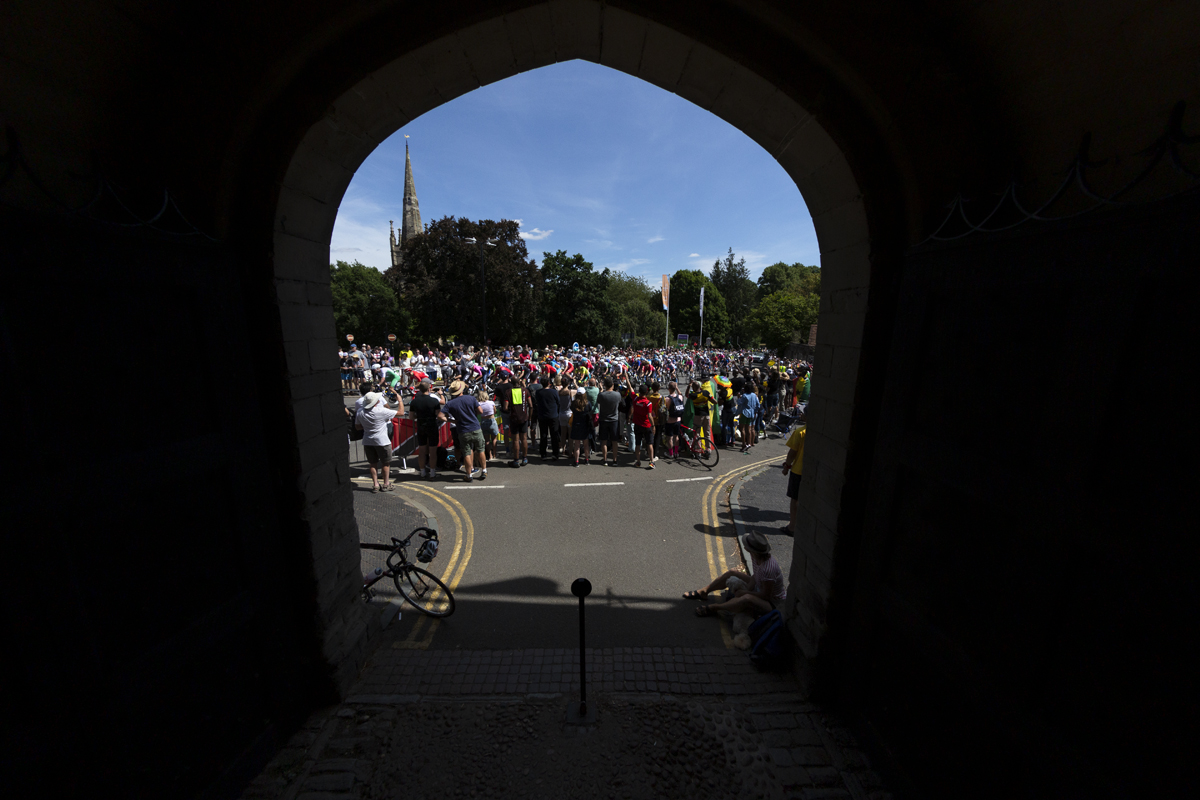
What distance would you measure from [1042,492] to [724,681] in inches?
119

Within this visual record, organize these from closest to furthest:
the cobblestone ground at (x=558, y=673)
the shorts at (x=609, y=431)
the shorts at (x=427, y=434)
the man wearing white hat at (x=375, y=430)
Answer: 1. the cobblestone ground at (x=558, y=673)
2. the man wearing white hat at (x=375, y=430)
3. the shorts at (x=427, y=434)
4. the shorts at (x=609, y=431)

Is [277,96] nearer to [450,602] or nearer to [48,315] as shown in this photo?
[48,315]

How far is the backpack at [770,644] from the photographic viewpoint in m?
4.19

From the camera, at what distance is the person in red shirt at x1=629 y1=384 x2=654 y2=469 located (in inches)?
405

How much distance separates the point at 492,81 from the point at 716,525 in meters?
6.53

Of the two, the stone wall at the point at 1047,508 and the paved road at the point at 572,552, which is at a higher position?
the stone wall at the point at 1047,508

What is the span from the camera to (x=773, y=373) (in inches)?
606

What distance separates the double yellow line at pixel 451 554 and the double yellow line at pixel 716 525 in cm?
305

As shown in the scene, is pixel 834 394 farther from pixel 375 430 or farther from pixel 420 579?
pixel 375 430

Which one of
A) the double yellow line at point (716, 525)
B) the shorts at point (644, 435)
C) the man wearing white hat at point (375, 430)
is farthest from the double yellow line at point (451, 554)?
the shorts at point (644, 435)

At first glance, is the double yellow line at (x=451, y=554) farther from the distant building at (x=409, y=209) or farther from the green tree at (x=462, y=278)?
the distant building at (x=409, y=209)

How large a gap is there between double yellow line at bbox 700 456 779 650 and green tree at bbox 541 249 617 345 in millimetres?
34495

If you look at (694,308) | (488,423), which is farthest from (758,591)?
(694,308)

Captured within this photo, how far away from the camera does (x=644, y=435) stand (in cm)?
1045
